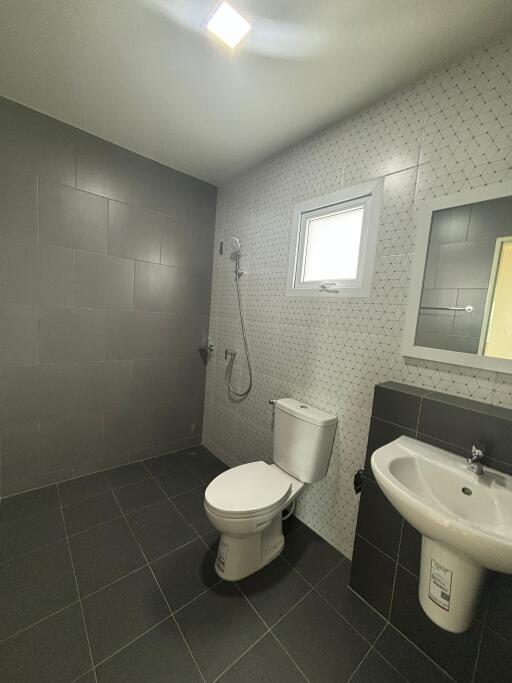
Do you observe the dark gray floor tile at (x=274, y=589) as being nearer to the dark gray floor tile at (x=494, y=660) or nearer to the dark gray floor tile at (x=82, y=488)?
the dark gray floor tile at (x=494, y=660)

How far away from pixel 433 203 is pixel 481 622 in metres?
1.56

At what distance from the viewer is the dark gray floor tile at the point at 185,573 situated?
1.19 m

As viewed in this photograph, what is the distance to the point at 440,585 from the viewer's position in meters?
0.88

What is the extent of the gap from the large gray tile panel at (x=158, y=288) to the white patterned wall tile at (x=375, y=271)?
38 cm

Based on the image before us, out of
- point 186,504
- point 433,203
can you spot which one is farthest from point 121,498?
point 433,203

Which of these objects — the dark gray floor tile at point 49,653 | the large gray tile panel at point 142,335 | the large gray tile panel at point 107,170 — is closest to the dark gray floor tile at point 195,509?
the dark gray floor tile at point 49,653

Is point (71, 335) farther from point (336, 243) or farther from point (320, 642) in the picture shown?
point (320, 642)

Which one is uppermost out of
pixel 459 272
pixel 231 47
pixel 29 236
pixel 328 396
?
pixel 231 47

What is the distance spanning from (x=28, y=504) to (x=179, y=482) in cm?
91

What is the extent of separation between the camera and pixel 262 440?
75.4 inches

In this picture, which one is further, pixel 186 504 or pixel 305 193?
pixel 186 504

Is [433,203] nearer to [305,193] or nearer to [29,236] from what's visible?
[305,193]

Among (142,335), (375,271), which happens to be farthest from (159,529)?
(375,271)

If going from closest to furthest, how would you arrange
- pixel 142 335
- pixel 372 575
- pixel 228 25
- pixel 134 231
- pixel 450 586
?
pixel 450 586, pixel 228 25, pixel 372 575, pixel 134 231, pixel 142 335
